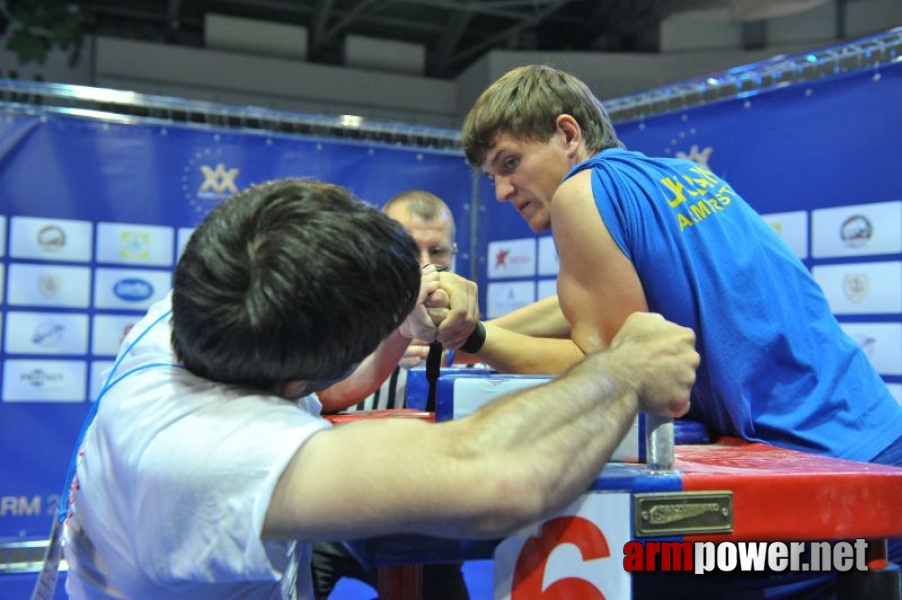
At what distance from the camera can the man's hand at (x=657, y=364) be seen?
2.80 ft

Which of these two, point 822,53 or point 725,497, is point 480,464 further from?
point 822,53

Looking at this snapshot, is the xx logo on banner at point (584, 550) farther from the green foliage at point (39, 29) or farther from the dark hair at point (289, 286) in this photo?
the green foliage at point (39, 29)

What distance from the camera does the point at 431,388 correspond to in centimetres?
143

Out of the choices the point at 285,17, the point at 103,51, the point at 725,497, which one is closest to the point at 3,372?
the point at 725,497

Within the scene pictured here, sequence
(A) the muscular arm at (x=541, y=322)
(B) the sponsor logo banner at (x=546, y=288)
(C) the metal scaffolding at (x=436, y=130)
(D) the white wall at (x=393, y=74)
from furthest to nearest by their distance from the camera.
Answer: (D) the white wall at (x=393, y=74) < (B) the sponsor logo banner at (x=546, y=288) < (C) the metal scaffolding at (x=436, y=130) < (A) the muscular arm at (x=541, y=322)

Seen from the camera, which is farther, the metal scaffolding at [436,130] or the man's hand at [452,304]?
the metal scaffolding at [436,130]

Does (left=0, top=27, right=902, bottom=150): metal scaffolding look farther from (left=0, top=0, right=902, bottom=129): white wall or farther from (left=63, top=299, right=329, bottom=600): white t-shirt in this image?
(left=0, top=0, right=902, bottom=129): white wall

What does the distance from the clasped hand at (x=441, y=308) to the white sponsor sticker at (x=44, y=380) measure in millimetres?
2678

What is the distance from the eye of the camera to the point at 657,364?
2.87 feet

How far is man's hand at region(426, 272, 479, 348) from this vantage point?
4.54 ft

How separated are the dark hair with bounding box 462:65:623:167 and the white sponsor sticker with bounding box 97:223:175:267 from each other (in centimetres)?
250

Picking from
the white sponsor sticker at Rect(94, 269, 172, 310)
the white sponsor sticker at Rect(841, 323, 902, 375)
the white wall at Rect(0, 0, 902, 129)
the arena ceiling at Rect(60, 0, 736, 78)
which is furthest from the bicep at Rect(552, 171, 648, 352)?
the arena ceiling at Rect(60, 0, 736, 78)

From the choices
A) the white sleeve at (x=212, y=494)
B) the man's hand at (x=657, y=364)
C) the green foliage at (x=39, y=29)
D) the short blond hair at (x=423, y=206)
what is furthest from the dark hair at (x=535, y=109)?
the green foliage at (x=39, y=29)

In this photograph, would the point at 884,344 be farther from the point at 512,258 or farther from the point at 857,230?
the point at 512,258
